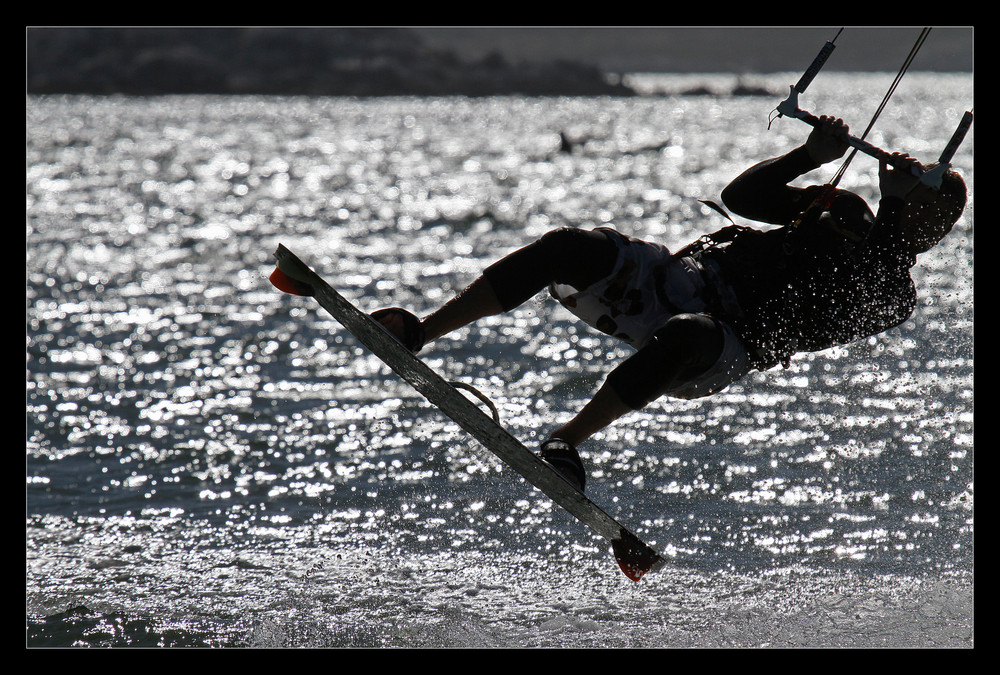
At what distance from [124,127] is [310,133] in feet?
45.1

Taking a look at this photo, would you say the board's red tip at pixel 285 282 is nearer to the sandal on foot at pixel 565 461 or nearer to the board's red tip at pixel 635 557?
the sandal on foot at pixel 565 461

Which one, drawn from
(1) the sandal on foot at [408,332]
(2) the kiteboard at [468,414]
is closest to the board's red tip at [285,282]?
(2) the kiteboard at [468,414]

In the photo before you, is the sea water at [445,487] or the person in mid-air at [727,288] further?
the sea water at [445,487]

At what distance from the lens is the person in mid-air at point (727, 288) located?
4020 millimetres

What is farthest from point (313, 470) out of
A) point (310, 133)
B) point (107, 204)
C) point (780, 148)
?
point (310, 133)

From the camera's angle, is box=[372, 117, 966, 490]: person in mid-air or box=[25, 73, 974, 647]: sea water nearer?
box=[372, 117, 966, 490]: person in mid-air

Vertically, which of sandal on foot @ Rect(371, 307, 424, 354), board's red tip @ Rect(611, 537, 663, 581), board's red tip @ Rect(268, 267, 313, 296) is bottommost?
board's red tip @ Rect(611, 537, 663, 581)

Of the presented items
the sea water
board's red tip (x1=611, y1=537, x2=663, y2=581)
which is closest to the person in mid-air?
board's red tip (x1=611, y1=537, x2=663, y2=581)

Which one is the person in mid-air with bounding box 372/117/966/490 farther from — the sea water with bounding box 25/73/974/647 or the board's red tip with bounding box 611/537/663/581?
the sea water with bounding box 25/73/974/647

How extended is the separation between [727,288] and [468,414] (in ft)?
3.97

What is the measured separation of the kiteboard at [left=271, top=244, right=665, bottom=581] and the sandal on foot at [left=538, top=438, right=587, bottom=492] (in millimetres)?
29

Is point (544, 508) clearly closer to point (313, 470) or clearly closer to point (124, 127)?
point (313, 470)

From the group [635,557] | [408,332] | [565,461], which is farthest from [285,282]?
[635,557]

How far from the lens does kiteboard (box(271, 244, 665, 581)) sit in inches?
160
